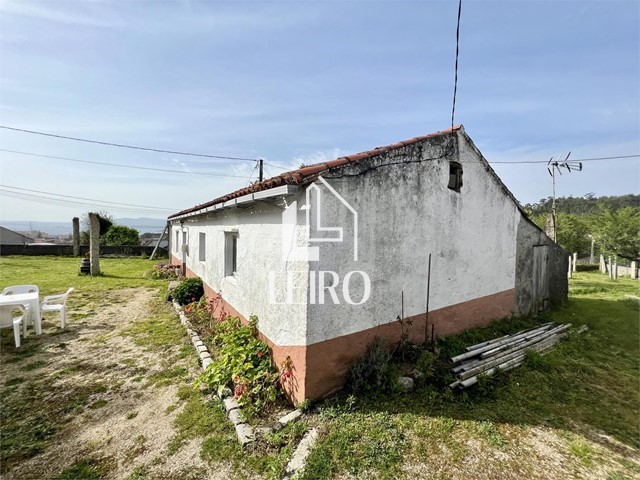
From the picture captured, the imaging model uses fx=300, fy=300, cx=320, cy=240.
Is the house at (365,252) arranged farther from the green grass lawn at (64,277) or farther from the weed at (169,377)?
the green grass lawn at (64,277)

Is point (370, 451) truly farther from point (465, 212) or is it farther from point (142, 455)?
point (465, 212)

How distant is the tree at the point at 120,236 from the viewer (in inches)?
1174

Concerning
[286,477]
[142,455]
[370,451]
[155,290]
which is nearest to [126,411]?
[142,455]

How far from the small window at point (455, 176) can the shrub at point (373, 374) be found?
411 cm

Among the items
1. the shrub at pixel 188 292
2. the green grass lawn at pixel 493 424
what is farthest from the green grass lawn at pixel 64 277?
the green grass lawn at pixel 493 424

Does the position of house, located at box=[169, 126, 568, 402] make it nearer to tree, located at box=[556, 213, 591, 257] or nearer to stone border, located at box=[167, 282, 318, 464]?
stone border, located at box=[167, 282, 318, 464]

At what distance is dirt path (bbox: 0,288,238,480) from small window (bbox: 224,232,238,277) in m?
2.06

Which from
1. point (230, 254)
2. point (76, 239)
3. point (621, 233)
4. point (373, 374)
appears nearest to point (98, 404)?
point (230, 254)

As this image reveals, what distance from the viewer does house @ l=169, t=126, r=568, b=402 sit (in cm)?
459

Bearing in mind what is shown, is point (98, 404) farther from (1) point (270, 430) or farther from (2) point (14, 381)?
(1) point (270, 430)

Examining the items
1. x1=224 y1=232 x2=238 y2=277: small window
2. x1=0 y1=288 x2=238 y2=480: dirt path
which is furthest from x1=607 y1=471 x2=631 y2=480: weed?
x1=224 y1=232 x2=238 y2=277: small window

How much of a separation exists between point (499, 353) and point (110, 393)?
7.73 metres

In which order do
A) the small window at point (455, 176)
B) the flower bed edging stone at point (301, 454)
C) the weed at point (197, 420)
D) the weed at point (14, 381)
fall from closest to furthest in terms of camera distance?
the flower bed edging stone at point (301, 454)
the weed at point (197, 420)
the weed at point (14, 381)
the small window at point (455, 176)

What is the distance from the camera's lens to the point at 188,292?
10.6 metres
